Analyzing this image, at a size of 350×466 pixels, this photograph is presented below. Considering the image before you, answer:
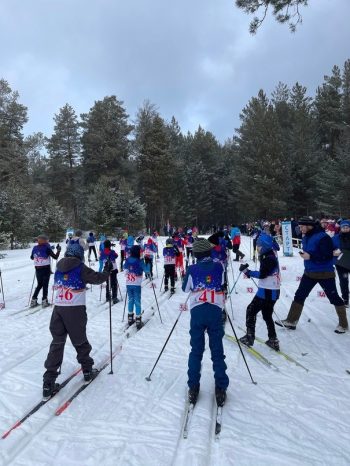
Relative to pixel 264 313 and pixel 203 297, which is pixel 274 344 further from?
pixel 203 297

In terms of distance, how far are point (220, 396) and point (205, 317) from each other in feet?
3.15

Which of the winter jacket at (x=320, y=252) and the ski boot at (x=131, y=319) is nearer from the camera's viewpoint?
the winter jacket at (x=320, y=252)

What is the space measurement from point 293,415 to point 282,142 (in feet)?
138

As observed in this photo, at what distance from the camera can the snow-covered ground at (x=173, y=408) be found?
3.47m

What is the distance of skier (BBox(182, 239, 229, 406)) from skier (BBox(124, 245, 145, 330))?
3.26m

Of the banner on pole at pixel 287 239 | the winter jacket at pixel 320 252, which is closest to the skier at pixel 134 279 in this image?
the winter jacket at pixel 320 252

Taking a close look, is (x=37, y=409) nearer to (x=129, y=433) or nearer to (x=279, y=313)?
(x=129, y=433)

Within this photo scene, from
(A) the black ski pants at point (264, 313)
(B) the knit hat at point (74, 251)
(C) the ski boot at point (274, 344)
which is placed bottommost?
(C) the ski boot at point (274, 344)

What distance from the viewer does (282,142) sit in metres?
42.6

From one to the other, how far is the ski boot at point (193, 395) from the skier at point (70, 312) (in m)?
1.57

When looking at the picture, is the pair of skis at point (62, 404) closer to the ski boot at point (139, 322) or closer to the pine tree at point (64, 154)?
the ski boot at point (139, 322)

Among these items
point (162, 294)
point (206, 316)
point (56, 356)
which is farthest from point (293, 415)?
point (162, 294)

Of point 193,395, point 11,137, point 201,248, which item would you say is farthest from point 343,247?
point 11,137

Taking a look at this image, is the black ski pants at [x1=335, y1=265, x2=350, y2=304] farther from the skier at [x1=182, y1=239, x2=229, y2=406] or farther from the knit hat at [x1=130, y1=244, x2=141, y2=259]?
the skier at [x1=182, y1=239, x2=229, y2=406]
